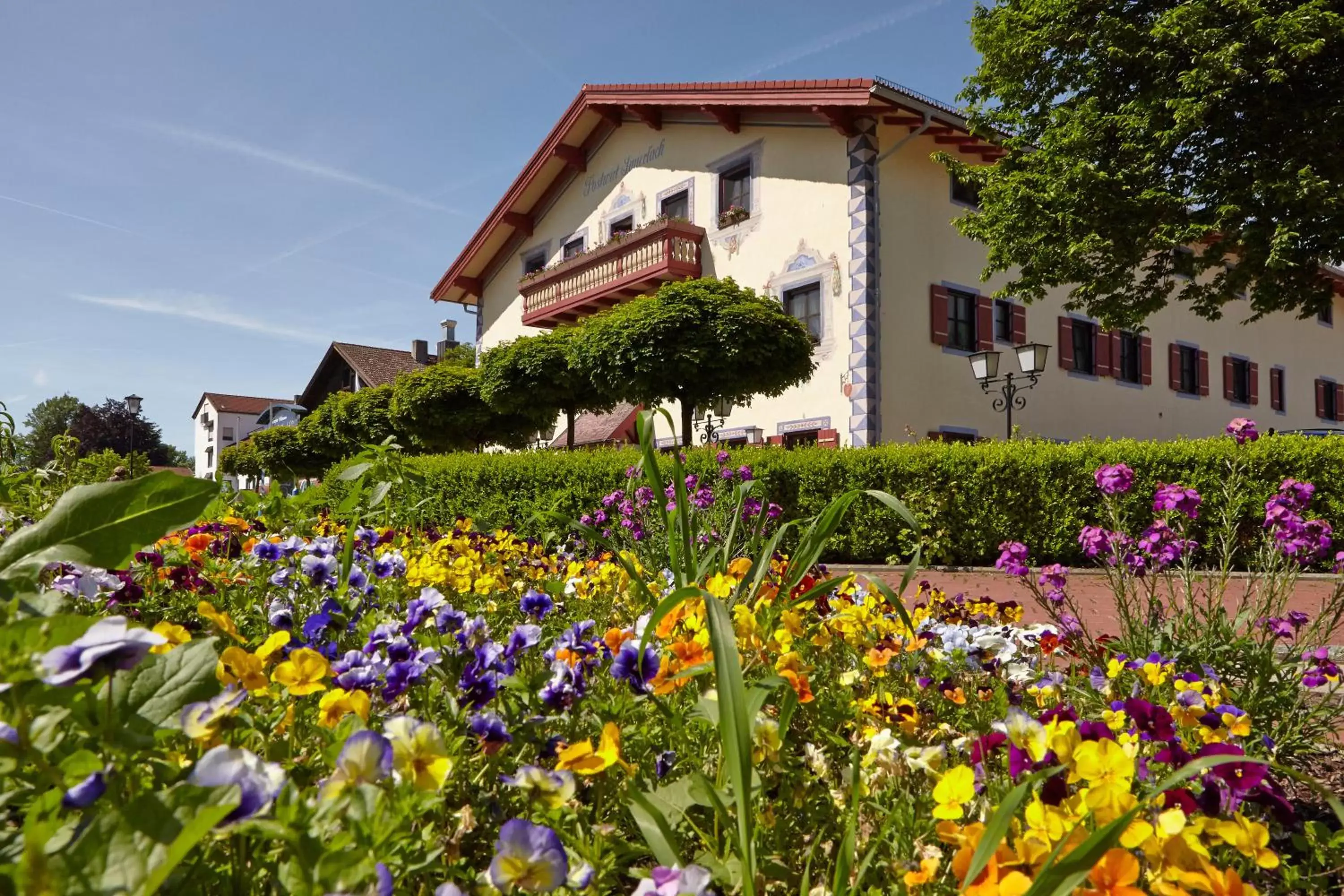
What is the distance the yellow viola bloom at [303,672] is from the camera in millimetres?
1321

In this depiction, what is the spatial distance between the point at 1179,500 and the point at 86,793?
3608 millimetres

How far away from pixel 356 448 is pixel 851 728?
86.2ft

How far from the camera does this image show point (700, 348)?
12.9m

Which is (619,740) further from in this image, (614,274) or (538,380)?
(614,274)

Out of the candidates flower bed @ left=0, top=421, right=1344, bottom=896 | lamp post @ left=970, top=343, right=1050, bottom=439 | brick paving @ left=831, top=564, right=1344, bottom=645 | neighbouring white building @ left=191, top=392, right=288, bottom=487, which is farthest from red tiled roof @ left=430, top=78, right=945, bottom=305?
neighbouring white building @ left=191, top=392, right=288, bottom=487

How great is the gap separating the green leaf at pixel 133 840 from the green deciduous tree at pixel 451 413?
Result: 59.2 ft

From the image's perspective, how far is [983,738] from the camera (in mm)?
1528

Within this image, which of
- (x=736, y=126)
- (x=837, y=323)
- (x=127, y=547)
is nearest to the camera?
(x=127, y=547)

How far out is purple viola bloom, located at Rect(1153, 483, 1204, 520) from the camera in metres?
3.25

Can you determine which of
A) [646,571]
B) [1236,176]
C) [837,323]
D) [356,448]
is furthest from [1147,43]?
[356,448]

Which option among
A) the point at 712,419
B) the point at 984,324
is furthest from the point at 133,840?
the point at 984,324

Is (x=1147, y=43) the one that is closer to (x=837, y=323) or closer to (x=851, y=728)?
(x=837, y=323)

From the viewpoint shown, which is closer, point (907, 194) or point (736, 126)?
point (907, 194)

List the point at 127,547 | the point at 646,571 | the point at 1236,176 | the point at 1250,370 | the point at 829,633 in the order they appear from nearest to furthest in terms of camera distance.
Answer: the point at 127,547 < the point at 829,633 < the point at 646,571 < the point at 1236,176 < the point at 1250,370
